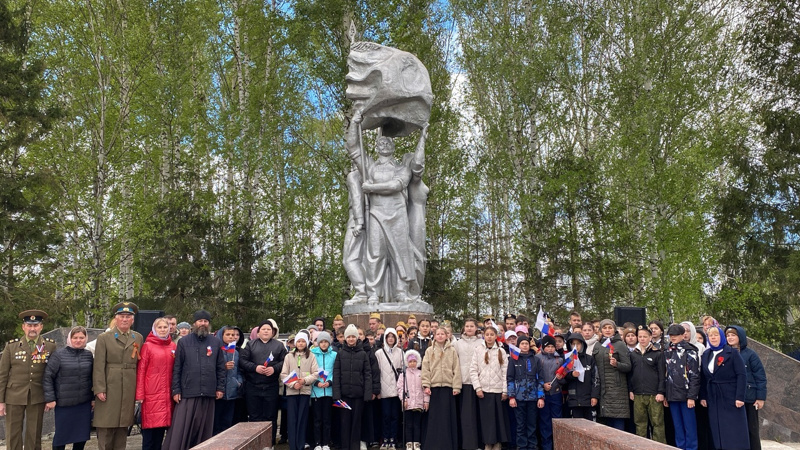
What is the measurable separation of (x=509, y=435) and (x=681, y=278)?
10637 mm

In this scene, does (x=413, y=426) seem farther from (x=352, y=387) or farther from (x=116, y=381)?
(x=116, y=381)

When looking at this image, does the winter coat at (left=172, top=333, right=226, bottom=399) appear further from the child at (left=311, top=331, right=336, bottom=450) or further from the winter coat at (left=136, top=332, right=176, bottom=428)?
the child at (left=311, top=331, right=336, bottom=450)

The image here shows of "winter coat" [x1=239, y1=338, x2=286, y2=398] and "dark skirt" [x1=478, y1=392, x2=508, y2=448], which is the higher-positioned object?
"winter coat" [x1=239, y1=338, x2=286, y2=398]

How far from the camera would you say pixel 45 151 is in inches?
685

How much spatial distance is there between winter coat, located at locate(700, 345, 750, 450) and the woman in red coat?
5.70m

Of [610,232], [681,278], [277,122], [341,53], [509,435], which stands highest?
[341,53]

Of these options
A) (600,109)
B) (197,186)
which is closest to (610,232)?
(600,109)

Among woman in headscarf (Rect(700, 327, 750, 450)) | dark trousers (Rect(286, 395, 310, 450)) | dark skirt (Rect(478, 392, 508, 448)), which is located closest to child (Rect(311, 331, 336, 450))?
dark trousers (Rect(286, 395, 310, 450))

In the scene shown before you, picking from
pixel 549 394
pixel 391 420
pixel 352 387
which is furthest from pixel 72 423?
pixel 549 394

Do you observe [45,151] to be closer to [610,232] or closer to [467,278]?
[467,278]

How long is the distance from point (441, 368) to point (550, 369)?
1.30m

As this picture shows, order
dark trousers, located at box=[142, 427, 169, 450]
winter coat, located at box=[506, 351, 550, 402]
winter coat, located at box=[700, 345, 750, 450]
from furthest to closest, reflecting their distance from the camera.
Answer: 1. winter coat, located at box=[506, 351, 550, 402]
2. winter coat, located at box=[700, 345, 750, 450]
3. dark trousers, located at box=[142, 427, 169, 450]

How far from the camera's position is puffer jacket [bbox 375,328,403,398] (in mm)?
8383

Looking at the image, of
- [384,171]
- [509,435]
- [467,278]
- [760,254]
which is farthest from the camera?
[467,278]
